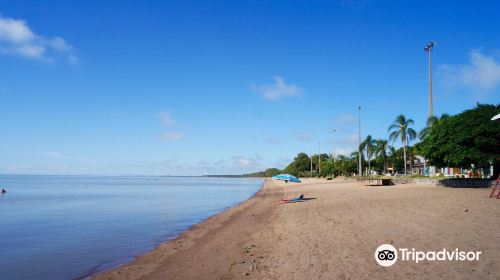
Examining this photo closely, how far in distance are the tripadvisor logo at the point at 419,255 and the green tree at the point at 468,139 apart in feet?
83.7

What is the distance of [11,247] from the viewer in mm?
17172

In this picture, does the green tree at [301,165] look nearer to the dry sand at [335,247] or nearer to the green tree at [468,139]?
the green tree at [468,139]

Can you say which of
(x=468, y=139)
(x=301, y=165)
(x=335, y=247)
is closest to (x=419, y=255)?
(x=335, y=247)


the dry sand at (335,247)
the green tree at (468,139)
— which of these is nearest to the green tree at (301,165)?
the green tree at (468,139)

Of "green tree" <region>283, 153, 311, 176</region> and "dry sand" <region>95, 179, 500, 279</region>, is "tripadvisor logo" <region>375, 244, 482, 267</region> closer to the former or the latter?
"dry sand" <region>95, 179, 500, 279</region>

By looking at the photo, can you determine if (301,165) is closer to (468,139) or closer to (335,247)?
(468,139)

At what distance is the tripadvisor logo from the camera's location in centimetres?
948

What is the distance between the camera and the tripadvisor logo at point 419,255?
9.48 metres

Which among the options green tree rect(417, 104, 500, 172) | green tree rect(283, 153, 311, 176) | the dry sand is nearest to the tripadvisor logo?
the dry sand

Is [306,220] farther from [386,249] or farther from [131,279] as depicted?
[131,279]

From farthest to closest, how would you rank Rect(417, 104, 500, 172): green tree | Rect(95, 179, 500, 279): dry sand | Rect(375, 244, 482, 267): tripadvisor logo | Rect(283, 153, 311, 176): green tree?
Rect(283, 153, 311, 176): green tree < Rect(417, 104, 500, 172): green tree < Rect(375, 244, 482, 267): tripadvisor logo < Rect(95, 179, 500, 279): dry sand

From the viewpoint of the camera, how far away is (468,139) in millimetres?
32469

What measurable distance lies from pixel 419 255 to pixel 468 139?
27.1m

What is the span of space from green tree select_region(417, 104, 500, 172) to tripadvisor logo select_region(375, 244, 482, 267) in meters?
25.5
